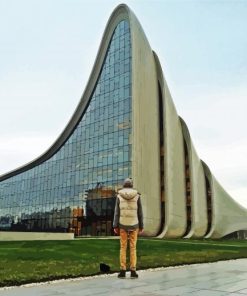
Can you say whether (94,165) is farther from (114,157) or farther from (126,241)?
(126,241)

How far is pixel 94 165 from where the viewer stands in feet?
168

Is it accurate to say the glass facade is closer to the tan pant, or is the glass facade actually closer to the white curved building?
the white curved building

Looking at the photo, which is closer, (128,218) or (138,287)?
(138,287)

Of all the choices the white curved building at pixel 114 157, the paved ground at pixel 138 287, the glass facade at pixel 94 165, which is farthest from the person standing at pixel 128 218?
the glass facade at pixel 94 165

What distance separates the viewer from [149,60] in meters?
56.5

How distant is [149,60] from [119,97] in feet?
30.8

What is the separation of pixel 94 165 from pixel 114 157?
4.34 metres

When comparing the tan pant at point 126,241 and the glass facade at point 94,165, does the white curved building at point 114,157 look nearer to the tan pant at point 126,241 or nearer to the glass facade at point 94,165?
the glass facade at point 94,165

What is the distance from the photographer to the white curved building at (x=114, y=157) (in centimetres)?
4828

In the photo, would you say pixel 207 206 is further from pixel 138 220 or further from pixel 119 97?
pixel 138 220

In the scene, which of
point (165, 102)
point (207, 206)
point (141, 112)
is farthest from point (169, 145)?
point (207, 206)

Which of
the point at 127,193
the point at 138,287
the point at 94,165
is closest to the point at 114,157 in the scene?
the point at 94,165

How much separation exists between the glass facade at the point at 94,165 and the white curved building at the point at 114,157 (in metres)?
0.13

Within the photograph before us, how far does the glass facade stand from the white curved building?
0.41ft
